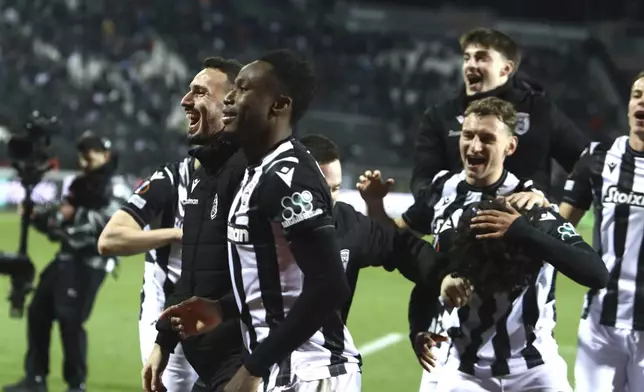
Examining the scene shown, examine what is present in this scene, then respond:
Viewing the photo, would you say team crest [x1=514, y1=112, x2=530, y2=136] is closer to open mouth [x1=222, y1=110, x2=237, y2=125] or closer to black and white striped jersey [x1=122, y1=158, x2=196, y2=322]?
black and white striped jersey [x1=122, y1=158, x2=196, y2=322]

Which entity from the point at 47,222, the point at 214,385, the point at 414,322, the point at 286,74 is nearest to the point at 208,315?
the point at 214,385

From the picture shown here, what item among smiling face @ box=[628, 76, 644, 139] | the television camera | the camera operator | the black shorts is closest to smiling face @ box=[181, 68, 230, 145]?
the black shorts

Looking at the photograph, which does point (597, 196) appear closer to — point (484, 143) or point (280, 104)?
point (484, 143)

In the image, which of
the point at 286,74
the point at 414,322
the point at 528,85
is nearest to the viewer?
the point at 286,74

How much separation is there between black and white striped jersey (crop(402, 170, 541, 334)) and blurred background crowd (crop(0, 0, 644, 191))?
16.8m

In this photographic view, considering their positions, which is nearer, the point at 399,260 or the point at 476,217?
the point at 476,217

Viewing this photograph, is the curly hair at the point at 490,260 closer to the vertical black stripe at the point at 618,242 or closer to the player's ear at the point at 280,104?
the player's ear at the point at 280,104

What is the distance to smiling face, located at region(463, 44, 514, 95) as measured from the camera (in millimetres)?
6027

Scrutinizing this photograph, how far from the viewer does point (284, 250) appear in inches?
138

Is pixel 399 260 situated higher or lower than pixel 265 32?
lower

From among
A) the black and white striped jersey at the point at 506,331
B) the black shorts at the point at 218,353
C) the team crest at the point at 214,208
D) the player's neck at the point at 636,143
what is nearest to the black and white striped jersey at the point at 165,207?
the team crest at the point at 214,208

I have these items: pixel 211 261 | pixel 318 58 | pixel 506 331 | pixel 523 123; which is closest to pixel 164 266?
pixel 211 261

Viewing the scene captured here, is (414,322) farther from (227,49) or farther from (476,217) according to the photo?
(227,49)

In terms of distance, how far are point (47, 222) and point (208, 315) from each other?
5.08m
